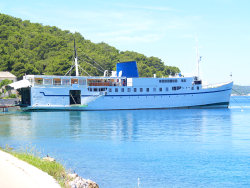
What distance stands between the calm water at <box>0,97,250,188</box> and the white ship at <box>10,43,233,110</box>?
2073 centimetres

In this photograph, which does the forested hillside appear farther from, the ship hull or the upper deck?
the ship hull

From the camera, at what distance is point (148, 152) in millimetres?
21859

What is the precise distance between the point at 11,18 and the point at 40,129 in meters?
85.3

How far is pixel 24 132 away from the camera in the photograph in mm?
31094

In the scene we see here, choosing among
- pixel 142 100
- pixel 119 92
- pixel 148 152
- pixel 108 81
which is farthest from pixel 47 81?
pixel 148 152

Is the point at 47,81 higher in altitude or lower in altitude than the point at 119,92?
higher

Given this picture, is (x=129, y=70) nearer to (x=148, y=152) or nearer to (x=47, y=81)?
(x=47, y=81)

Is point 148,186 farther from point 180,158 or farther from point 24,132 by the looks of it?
point 24,132

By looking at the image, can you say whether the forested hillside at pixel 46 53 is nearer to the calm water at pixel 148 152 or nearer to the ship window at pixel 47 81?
the ship window at pixel 47 81

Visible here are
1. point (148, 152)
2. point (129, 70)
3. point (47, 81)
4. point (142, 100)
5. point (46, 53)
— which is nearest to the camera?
point (148, 152)

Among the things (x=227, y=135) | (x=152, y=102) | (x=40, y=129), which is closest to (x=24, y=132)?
(x=40, y=129)

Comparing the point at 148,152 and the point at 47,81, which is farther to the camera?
the point at 47,81

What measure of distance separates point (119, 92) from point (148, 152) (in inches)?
1486

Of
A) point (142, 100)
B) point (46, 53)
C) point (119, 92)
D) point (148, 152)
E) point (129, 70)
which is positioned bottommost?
point (148, 152)
